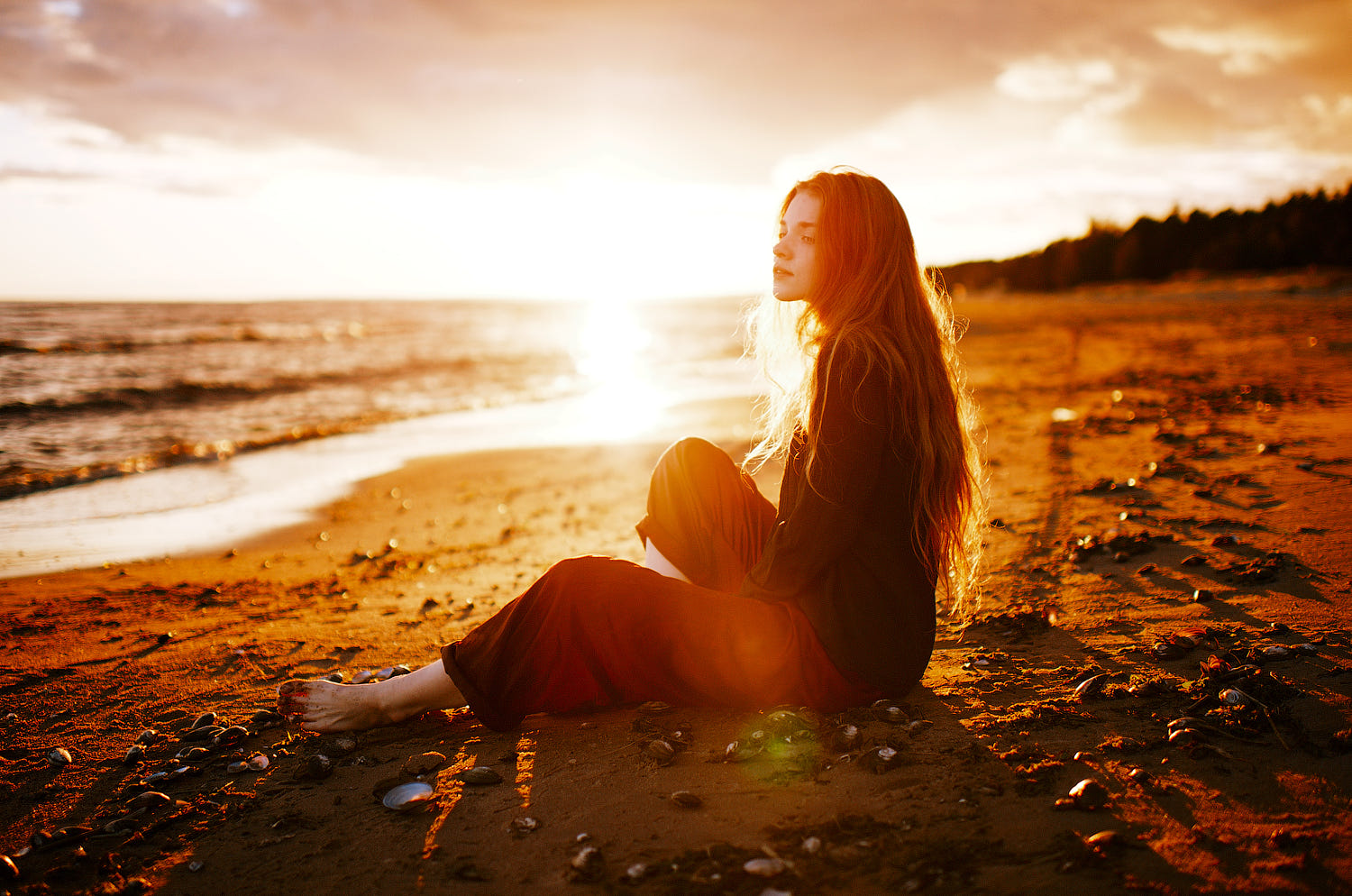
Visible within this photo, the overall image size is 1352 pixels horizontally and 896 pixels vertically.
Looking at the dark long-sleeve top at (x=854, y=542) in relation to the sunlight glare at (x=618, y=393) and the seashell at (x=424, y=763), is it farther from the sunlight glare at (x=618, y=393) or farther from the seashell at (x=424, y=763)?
the sunlight glare at (x=618, y=393)

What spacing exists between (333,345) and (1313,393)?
3268 cm

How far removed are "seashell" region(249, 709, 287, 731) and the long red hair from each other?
2543 millimetres

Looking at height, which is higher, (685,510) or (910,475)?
(910,475)

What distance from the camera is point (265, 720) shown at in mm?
3285

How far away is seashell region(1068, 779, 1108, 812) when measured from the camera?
Result: 88.1 inches

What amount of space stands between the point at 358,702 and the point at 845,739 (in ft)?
6.32

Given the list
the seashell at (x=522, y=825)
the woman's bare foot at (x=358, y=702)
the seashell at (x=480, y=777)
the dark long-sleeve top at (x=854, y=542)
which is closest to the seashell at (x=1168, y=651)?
the dark long-sleeve top at (x=854, y=542)

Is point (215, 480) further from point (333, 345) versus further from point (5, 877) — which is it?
point (333, 345)

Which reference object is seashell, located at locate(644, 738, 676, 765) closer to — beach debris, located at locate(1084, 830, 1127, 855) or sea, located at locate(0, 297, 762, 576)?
beach debris, located at locate(1084, 830, 1127, 855)

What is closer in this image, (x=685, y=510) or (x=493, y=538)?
(x=685, y=510)

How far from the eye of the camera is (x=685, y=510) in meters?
3.30

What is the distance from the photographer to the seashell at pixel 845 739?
271cm

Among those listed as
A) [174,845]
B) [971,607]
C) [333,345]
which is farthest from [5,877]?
[333,345]

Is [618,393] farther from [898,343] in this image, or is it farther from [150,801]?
[150,801]
